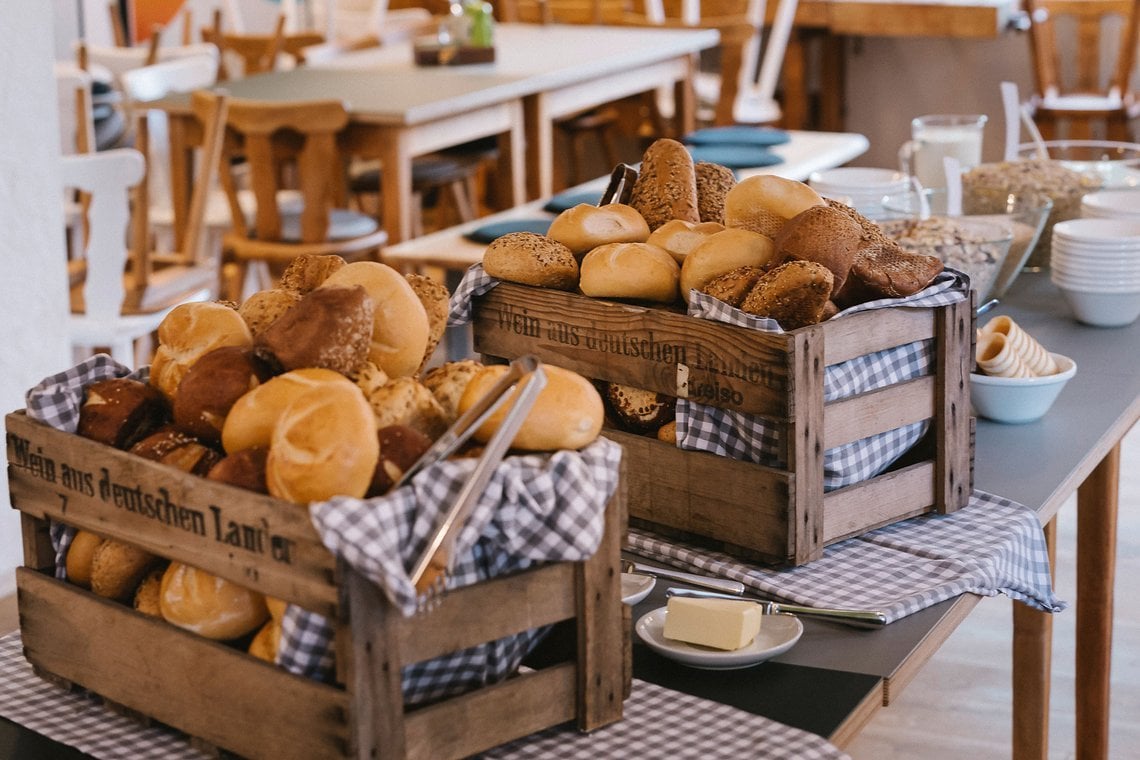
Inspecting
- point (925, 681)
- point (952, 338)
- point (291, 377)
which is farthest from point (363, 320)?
point (925, 681)

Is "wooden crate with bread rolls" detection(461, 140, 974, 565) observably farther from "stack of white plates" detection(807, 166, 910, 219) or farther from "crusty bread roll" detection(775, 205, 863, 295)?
"stack of white plates" detection(807, 166, 910, 219)

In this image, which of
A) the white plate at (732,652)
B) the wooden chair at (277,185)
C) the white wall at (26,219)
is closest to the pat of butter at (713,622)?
the white plate at (732,652)

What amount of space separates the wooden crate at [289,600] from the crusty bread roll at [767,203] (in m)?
0.39

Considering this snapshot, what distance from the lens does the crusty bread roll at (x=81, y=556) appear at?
0.95 meters

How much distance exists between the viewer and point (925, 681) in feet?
8.19

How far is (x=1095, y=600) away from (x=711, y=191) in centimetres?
100

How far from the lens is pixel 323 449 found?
806mm

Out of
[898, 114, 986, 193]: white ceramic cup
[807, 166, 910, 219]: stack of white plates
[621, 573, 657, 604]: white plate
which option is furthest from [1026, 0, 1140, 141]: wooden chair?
[621, 573, 657, 604]: white plate

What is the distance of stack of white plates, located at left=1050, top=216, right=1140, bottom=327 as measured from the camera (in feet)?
5.98

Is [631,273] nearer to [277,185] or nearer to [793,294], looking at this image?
[793,294]

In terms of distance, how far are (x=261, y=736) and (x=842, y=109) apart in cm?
672

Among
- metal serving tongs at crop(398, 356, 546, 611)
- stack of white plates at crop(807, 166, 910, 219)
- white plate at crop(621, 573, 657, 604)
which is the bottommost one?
white plate at crop(621, 573, 657, 604)

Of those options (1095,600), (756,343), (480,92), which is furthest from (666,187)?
(480,92)

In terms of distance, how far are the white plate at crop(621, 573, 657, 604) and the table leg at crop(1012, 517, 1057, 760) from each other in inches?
33.6
